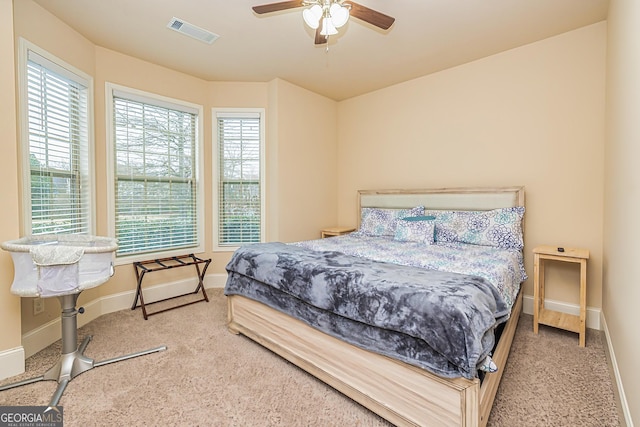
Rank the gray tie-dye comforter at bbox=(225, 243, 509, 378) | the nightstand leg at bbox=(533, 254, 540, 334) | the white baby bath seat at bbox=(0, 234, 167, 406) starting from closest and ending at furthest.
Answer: the gray tie-dye comforter at bbox=(225, 243, 509, 378) → the white baby bath seat at bbox=(0, 234, 167, 406) → the nightstand leg at bbox=(533, 254, 540, 334)

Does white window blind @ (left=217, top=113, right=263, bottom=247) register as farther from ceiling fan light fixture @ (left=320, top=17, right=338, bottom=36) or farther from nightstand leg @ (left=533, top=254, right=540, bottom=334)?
nightstand leg @ (left=533, top=254, right=540, bottom=334)

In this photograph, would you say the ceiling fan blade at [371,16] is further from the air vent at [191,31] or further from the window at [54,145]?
the window at [54,145]

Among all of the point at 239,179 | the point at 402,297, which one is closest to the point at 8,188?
the point at 239,179

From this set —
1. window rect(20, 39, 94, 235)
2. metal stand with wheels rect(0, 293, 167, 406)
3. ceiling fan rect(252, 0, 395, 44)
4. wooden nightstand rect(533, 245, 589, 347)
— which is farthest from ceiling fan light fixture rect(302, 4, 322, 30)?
wooden nightstand rect(533, 245, 589, 347)

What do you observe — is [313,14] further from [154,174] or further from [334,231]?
[334,231]

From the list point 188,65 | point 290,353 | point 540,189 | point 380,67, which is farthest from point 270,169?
point 540,189

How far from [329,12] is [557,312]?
10.4 ft

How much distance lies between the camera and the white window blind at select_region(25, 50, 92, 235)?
2336 millimetres

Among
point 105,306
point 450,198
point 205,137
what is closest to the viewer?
point 105,306

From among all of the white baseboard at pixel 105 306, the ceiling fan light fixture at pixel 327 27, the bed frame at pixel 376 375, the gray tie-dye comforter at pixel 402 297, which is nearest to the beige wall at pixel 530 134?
the bed frame at pixel 376 375

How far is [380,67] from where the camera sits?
343 cm

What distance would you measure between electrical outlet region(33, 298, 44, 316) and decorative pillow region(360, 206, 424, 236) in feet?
10.2

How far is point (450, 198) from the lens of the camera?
131 inches

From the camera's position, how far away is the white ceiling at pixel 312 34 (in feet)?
7.74
